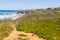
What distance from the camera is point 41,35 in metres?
26.8

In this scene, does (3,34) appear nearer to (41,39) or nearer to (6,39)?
(6,39)

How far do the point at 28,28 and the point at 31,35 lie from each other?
14.0ft

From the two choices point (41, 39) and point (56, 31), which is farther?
point (56, 31)

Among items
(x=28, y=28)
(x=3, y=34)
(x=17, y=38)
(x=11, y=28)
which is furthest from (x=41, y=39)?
(x=11, y=28)

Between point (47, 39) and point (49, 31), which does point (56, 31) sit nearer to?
point (49, 31)

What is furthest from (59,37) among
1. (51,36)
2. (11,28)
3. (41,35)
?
(11,28)

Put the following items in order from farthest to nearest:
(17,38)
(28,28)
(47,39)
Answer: (28,28) → (17,38) → (47,39)

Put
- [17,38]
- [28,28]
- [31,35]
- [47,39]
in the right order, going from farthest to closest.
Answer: [28,28]
[31,35]
[17,38]
[47,39]

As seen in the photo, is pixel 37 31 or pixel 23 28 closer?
pixel 37 31

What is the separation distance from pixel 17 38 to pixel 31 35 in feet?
9.56

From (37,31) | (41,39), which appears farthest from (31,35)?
(41,39)

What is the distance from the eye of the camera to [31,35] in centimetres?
2830

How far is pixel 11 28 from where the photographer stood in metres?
33.9

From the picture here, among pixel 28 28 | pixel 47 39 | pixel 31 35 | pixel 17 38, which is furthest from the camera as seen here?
pixel 28 28
